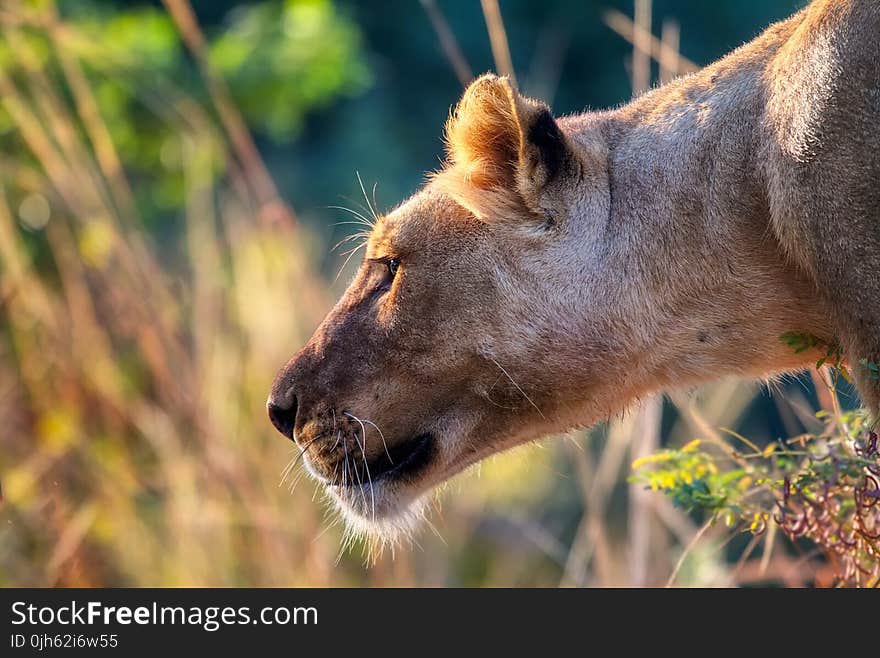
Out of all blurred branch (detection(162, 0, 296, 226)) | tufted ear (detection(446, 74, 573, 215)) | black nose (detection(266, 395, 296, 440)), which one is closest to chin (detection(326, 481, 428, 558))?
black nose (detection(266, 395, 296, 440))

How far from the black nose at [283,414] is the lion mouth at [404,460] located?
27 centimetres

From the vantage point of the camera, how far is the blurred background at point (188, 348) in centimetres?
477

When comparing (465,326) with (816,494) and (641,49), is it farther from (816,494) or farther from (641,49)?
(641,49)

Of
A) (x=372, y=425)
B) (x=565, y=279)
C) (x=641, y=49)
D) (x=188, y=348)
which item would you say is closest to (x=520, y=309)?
(x=565, y=279)

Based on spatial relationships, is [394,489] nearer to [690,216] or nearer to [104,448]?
[690,216]

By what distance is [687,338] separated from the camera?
2791 mm

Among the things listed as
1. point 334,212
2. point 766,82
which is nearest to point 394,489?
point 766,82

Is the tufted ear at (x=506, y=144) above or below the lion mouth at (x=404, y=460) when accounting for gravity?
above

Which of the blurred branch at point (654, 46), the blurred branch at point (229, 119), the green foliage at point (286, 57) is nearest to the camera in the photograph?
the blurred branch at point (654, 46)

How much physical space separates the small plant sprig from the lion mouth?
521mm

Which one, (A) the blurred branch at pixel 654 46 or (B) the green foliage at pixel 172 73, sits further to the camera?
(B) the green foliage at pixel 172 73

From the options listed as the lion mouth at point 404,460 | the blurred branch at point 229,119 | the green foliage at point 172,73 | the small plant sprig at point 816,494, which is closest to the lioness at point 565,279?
the lion mouth at point 404,460

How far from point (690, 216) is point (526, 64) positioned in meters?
11.0

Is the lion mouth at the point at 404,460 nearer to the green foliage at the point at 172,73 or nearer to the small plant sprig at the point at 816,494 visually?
the small plant sprig at the point at 816,494
